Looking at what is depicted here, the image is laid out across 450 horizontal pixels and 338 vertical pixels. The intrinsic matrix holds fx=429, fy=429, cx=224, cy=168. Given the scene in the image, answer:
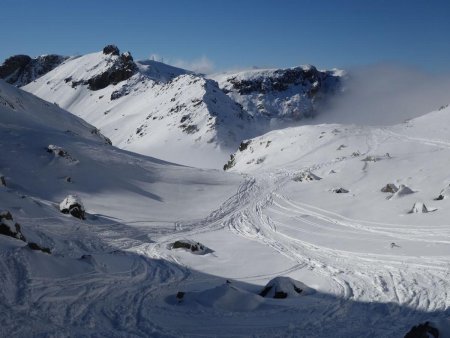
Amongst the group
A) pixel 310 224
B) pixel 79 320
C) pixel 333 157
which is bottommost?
pixel 79 320

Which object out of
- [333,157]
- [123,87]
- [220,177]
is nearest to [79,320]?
[220,177]

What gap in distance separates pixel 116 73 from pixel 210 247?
145672 mm

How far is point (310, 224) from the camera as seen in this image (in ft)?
71.2

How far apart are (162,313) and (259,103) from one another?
16722cm

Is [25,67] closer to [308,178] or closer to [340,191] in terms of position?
[308,178]

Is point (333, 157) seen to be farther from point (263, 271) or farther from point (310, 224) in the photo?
point (263, 271)

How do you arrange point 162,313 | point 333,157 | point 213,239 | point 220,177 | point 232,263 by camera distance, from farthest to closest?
point 333,157 → point 220,177 → point 213,239 → point 232,263 → point 162,313

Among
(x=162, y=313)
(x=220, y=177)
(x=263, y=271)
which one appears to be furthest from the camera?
(x=220, y=177)

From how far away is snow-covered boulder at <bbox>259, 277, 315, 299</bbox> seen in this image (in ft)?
37.1

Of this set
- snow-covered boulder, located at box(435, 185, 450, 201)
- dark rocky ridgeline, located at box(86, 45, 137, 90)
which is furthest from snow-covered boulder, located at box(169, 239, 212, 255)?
dark rocky ridgeline, located at box(86, 45, 137, 90)

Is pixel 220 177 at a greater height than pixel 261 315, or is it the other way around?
pixel 220 177

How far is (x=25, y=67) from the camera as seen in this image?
630 ft

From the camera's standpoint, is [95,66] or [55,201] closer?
[55,201]

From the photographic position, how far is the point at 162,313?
9.95m
